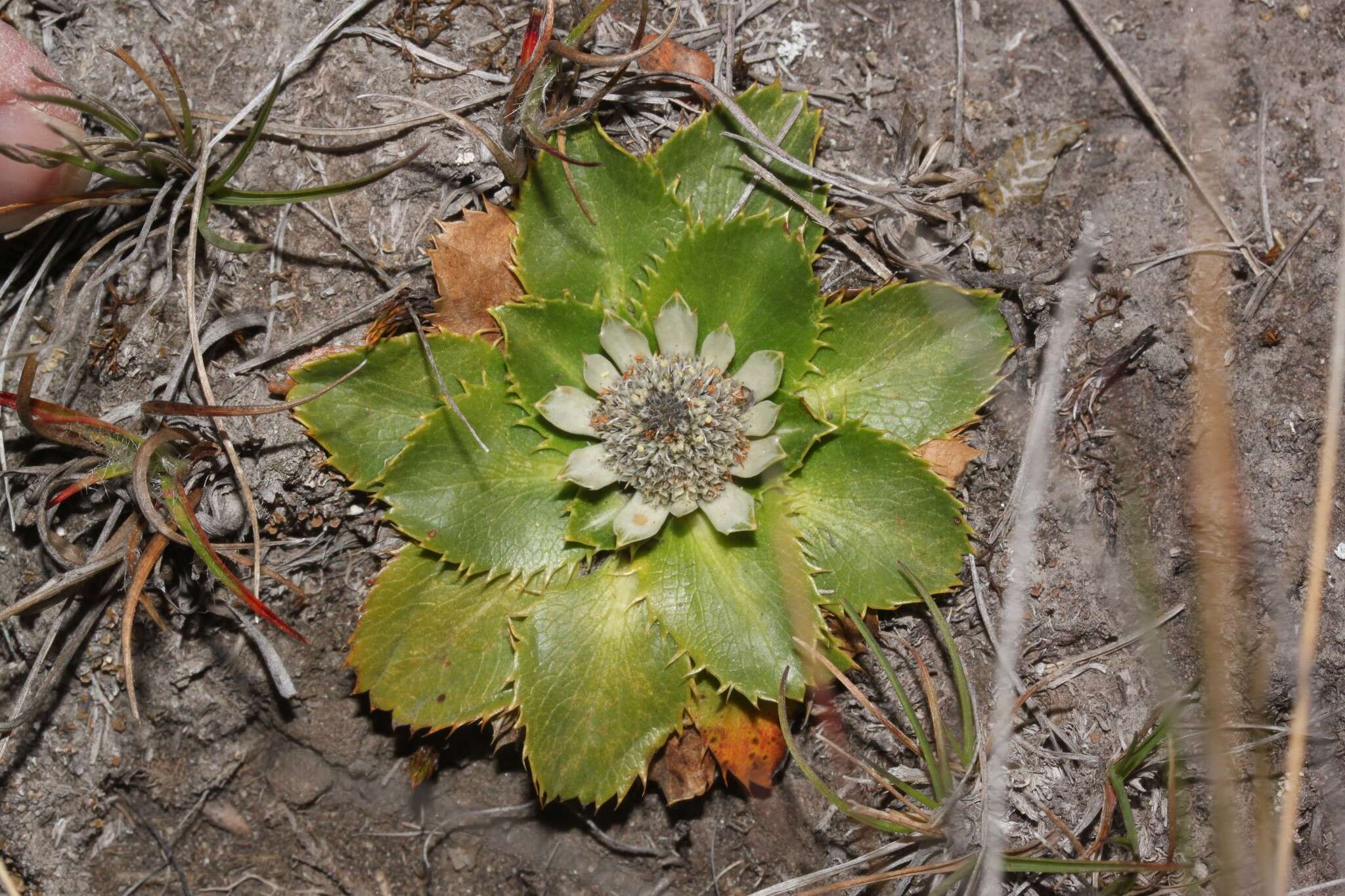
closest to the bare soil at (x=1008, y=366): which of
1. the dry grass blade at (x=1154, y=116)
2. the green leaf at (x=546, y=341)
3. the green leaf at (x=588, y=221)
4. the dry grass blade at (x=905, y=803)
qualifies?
the dry grass blade at (x=1154, y=116)

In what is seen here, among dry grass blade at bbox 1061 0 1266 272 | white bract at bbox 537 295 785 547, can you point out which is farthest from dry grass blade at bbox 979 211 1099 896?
white bract at bbox 537 295 785 547

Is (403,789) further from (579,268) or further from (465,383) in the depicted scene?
(579,268)

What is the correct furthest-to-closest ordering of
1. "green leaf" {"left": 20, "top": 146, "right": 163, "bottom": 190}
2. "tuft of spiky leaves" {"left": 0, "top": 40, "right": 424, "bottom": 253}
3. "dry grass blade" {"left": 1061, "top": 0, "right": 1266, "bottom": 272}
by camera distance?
"dry grass blade" {"left": 1061, "top": 0, "right": 1266, "bottom": 272} → "tuft of spiky leaves" {"left": 0, "top": 40, "right": 424, "bottom": 253} → "green leaf" {"left": 20, "top": 146, "right": 163, "bottom": 190}

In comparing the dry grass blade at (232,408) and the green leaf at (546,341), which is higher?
the green leaf at (546,341)

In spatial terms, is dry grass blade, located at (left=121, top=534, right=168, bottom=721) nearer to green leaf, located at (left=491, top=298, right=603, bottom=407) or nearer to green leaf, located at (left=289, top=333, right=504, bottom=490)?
green leaf, located at (left=289, top=333, right=504, bottom=490)

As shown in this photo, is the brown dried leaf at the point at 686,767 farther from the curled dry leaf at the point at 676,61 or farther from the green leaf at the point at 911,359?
the curled dry leaf at the point at 676,61
